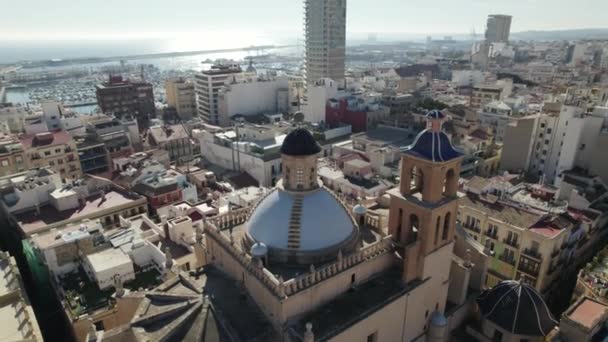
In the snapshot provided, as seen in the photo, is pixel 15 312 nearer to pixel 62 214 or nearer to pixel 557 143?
pixel 62 214

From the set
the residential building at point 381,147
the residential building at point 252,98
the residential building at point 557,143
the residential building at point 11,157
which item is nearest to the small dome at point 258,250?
the residential building at point 381,147

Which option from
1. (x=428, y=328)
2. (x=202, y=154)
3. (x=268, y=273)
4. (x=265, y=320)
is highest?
(x=268, y=273)

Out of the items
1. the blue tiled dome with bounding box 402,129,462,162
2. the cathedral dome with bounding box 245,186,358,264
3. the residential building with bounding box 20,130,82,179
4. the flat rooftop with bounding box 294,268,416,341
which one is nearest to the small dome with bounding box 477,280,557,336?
the flat rooftop with bounding box 294,268,416,341

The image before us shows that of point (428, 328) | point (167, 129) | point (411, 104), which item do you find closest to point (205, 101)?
point (167, 129)

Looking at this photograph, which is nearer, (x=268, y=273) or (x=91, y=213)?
(x=268, y=273)

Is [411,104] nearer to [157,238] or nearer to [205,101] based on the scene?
[205,101]

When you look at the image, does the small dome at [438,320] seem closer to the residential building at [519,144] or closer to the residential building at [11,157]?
the residential building at [519,144]
